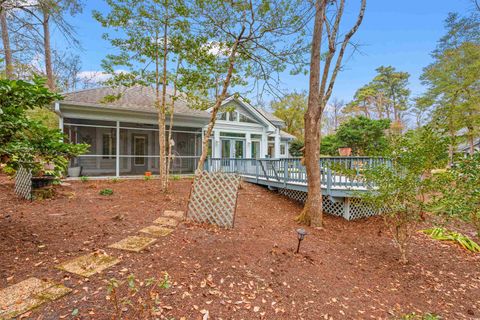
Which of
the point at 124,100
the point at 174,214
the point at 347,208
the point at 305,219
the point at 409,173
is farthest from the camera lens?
the point at 124,100

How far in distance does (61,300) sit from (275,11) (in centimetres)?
757

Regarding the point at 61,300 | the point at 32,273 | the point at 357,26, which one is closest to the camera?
the point at 61,300

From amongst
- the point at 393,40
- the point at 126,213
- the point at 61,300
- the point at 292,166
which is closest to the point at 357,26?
the point at 292,166

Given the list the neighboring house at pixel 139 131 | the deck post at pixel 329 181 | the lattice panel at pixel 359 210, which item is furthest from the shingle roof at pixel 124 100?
the lattice panel at pixel 359 210

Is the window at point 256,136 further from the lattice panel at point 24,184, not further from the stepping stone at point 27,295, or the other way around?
the stepping stone at point 27,295

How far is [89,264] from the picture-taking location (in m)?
2.95

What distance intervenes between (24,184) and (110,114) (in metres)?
5.25

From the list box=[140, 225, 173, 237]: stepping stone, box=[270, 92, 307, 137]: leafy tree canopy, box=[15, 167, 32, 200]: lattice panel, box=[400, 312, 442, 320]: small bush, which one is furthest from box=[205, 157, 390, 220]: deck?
box=[270, 92, 307, 137]: leafy tree canopy

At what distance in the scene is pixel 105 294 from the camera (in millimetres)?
2410

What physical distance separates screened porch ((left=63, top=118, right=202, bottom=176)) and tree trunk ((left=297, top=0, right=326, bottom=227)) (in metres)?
7.65

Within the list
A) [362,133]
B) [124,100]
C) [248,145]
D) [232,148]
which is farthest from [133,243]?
[362,133]

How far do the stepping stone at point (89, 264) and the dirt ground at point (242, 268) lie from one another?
103 mm

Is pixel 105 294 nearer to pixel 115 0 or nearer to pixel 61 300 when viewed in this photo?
pixel 61 300

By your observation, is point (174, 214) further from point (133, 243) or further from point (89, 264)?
point (89, 264)
